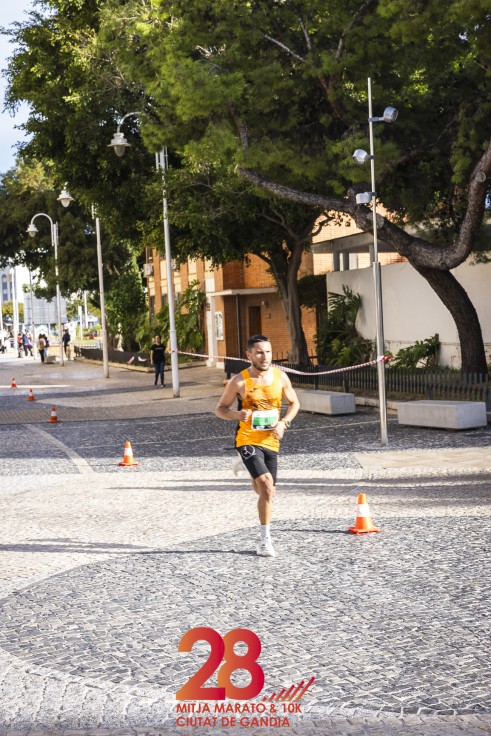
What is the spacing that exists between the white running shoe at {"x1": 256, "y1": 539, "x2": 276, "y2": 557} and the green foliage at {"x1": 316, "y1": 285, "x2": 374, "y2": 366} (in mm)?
22783

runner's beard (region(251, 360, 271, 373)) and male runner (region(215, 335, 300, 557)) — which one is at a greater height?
runner's beard (region(251, 360, 271, 373))

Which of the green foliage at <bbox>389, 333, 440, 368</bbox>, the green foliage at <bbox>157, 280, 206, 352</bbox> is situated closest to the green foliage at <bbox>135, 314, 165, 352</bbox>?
the green foliage at <bbox>157, 280, 206, 352</bbox>

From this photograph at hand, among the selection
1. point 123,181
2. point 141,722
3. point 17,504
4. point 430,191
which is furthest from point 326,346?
point 141,722

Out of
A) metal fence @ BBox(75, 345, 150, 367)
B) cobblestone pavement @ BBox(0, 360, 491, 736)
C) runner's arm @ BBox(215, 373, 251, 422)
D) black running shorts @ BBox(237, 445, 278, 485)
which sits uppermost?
runner's arm @ BBox(215, 373, 251, 422)

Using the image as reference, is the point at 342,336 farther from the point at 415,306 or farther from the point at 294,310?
the point at 415,306

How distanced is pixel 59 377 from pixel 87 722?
42.2 meters

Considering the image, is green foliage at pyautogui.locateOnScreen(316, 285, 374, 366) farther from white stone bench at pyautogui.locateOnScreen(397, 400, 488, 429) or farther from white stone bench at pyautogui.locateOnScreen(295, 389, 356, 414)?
white stone bench at pyautogui.locateOnScreen(397, 400, 488, 429)

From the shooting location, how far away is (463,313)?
23625 mm

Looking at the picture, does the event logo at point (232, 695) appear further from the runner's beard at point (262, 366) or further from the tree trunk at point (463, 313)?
the tree trunk at point (463, 313)

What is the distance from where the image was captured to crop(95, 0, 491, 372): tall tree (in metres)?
21.2

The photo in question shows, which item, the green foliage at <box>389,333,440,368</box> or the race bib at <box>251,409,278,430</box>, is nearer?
the race bib at <box>251,409,278,430</box>

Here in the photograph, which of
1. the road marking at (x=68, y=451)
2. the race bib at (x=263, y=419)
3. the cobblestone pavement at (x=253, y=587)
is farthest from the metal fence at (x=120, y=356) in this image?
the race bib at (x=263, y=419)

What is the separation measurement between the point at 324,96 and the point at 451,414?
8.27 m

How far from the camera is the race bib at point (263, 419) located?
9.05 m
